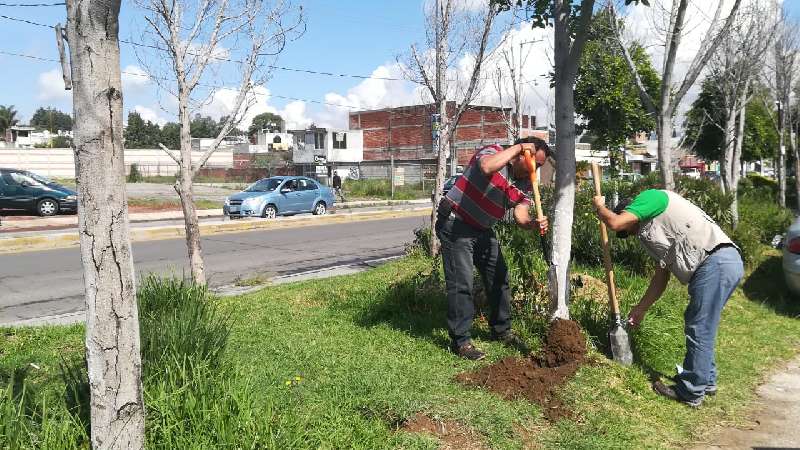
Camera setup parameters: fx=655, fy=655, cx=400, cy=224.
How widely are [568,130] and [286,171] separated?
4507 centimetres

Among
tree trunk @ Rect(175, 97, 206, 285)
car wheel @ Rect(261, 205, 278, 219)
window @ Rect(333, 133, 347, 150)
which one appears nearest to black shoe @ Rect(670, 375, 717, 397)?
tree trunk @ Rect(175, 97, 206, 285)

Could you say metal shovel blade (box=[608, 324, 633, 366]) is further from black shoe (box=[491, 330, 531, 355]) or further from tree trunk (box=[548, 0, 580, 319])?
black shoe (box=[491, 330, 531, 355])

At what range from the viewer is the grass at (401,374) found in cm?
351

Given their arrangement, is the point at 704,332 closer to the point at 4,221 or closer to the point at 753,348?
the point at 753,348

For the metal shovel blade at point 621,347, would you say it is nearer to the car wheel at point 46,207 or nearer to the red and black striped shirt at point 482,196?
the red and black striped shirt at point 482,196

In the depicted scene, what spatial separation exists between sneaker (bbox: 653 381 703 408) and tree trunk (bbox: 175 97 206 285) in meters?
4.60

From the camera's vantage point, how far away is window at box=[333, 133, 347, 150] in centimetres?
6016

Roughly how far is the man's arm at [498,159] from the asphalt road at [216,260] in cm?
389

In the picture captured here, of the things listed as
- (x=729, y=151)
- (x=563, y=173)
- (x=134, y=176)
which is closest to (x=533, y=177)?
(x=563, y=173)

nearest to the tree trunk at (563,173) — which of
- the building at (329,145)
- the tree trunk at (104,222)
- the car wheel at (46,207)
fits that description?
the tree trunk at (104,222)

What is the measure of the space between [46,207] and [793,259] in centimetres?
2173

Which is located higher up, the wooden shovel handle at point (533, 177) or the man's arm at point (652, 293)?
the wooden shovel handle at point (533, 177)

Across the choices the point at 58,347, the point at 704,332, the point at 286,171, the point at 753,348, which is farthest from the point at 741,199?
the point at 286,171

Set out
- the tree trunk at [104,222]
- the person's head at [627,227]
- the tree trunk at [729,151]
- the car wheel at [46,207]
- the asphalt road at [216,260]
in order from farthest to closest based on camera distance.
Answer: the car wheel at [46,207], the tree trunk at [729,151], the asphalt road at [216,260], the person's head at [627,227], the tree trunk at [104,222]
